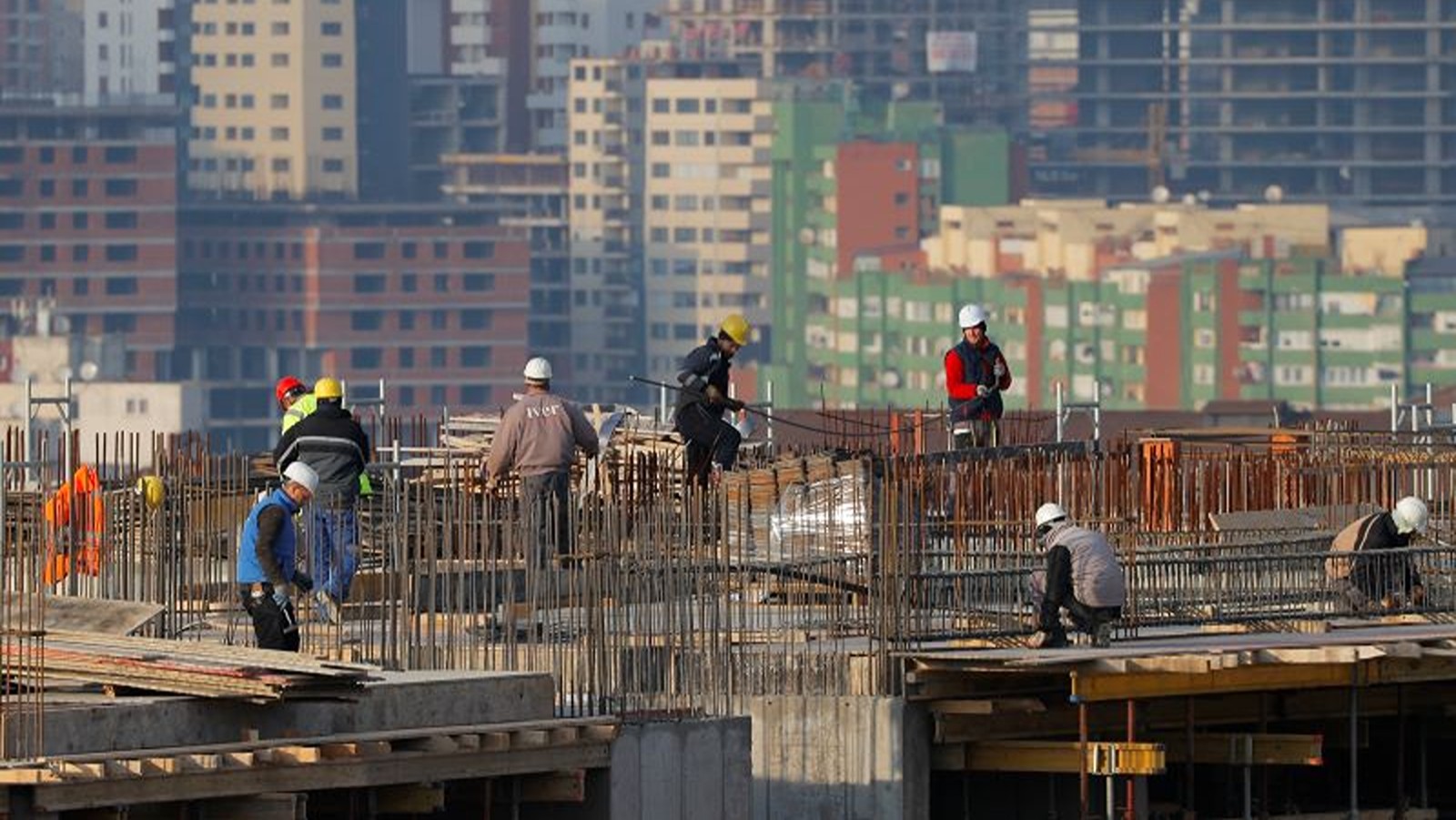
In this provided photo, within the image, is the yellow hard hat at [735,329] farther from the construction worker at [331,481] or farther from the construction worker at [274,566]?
the construction worker at [274,566]

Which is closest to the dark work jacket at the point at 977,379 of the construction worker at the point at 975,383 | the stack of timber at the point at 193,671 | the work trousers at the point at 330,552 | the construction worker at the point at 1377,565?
the construction worker at the point at 975,383

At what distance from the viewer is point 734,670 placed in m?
21.1

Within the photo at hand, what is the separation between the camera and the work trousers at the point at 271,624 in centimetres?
2002

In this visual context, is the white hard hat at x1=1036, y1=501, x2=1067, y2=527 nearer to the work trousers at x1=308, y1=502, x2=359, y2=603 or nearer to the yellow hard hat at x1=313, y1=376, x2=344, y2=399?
the work trousers at x1=308, y1=502, x2=359, y2=603

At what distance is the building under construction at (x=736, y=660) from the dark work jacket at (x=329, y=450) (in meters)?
0.44

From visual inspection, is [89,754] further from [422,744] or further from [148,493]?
[148,493]

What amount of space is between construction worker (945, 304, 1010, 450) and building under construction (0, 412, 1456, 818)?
0.45 m

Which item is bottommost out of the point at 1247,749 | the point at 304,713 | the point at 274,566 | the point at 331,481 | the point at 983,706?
the point at 1247,749

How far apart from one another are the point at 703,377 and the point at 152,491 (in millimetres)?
3042

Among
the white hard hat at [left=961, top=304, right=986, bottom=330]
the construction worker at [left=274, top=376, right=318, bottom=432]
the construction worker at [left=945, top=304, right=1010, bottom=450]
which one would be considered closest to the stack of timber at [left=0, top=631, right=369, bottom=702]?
the construction worker at [left=274, top=376, right=318, bottom=432]

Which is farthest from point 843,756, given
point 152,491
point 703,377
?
point 152,491

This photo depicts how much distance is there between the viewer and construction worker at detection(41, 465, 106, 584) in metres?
23.0

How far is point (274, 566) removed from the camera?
790 inches

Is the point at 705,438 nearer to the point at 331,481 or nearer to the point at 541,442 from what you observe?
the point at 541,442
